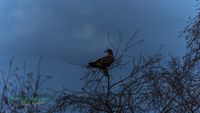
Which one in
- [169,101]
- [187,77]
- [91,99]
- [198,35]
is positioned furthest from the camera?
[198,35]

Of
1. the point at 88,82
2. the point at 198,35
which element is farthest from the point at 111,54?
the point at 198,35

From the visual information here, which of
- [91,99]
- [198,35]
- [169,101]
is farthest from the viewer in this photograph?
[198,35]

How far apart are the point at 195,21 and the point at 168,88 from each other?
8.39ft

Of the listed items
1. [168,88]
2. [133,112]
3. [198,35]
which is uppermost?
[198,35]

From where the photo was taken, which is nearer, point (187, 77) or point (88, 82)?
point (88, 82)

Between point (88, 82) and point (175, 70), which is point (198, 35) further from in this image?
point (88, 82)

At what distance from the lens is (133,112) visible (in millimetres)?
8352

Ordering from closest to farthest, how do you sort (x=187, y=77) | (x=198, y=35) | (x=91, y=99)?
(x=91, y=99), (x=187, y=77), (x=198, y=35)

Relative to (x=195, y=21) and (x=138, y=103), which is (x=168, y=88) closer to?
(x=138, y=103)

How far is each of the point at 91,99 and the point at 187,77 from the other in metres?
2.17

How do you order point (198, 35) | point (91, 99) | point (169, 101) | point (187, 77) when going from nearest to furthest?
point (91, 99), point (169, 101), point (187, 77), point (198, 35)

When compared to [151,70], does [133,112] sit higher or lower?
lower

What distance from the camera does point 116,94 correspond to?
831 centimetres

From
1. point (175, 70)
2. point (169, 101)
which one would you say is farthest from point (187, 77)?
point (169, 101)
